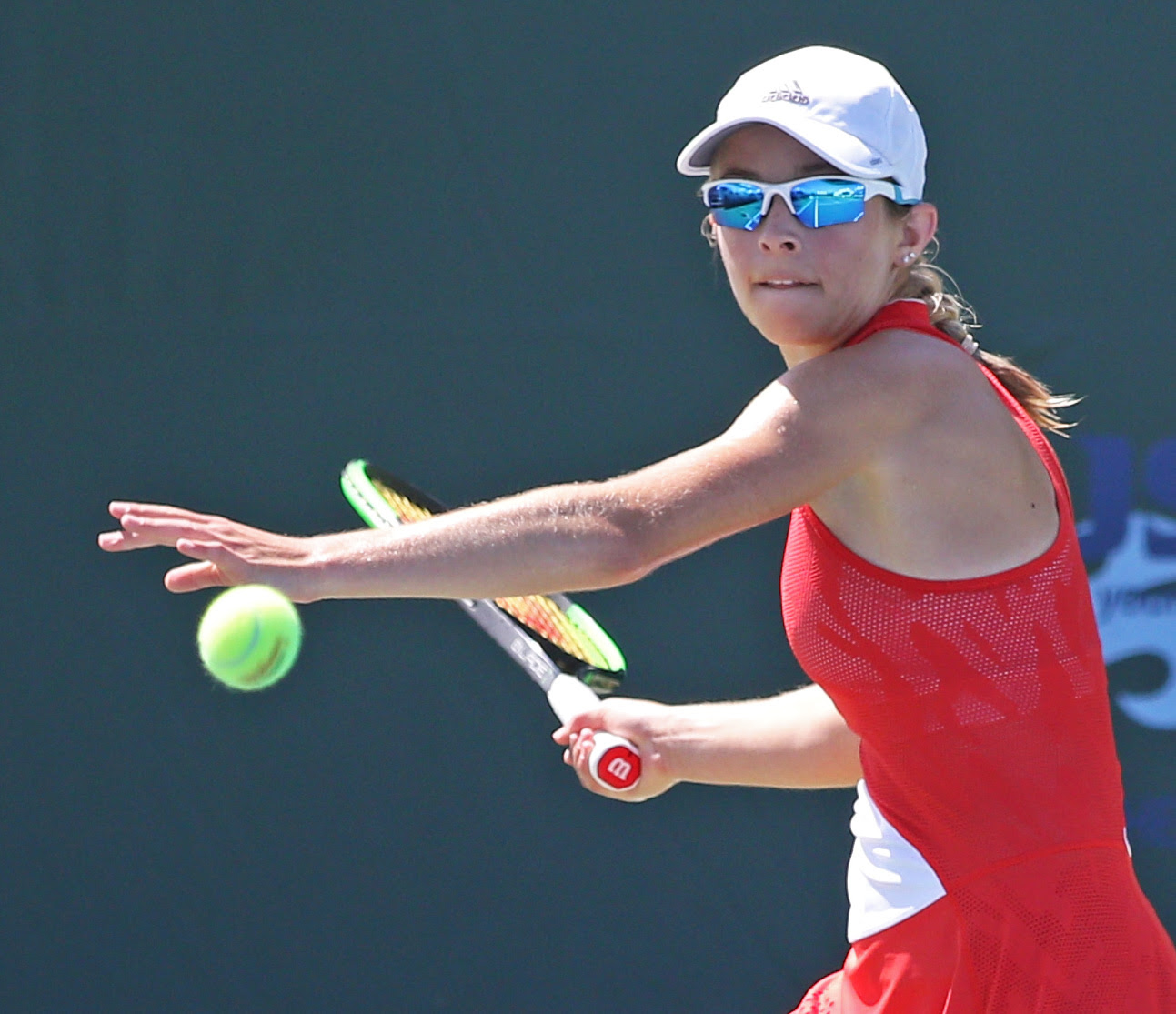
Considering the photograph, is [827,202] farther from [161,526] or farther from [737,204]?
[161,526]

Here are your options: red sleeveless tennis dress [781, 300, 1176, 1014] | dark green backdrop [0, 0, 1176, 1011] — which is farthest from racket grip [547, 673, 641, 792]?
dark green backdrop [0, 0, 1176, 1011]

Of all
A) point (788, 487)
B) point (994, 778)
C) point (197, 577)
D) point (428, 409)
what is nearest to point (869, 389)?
point (788, 487)

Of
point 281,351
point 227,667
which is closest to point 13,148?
point 281,351

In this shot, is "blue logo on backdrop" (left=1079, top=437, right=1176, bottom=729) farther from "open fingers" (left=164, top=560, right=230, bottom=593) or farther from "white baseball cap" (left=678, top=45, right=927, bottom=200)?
"open fingers" (left=164, top=560, right=230, bottom=593)

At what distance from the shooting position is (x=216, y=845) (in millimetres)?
3600

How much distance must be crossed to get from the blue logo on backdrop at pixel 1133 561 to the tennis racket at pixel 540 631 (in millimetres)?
1267

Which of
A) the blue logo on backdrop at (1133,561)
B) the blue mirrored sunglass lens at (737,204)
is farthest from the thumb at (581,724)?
the blue logo on backdrop at (1133,561)

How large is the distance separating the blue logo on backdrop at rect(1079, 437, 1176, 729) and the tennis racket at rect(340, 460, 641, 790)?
127 centimetres

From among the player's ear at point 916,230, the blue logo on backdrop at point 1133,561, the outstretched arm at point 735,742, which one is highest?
the player's ear at point 916,230

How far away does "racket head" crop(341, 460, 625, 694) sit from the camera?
2.57m

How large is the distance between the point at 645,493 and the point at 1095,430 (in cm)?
213

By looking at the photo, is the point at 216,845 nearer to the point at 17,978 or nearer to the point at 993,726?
the point at 17,978

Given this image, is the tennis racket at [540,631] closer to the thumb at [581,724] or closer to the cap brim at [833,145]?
the thumb at [581,724]

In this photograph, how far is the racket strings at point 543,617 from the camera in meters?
2.68
